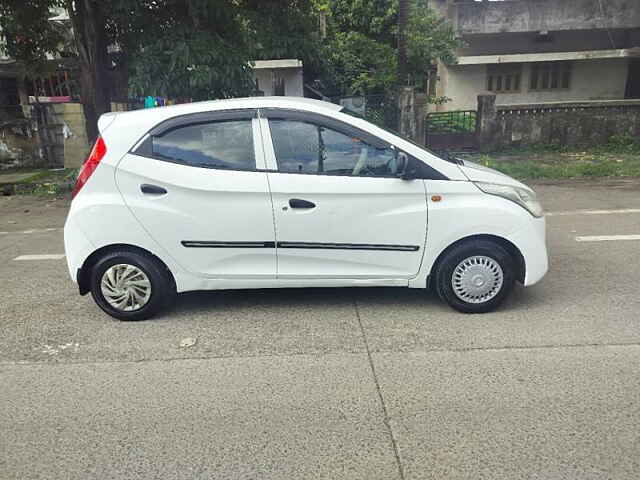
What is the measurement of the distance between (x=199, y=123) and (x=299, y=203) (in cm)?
101

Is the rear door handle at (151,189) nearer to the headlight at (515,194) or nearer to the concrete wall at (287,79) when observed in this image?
the headlight at (515,194)

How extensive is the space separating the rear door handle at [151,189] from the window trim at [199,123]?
0.70 feet

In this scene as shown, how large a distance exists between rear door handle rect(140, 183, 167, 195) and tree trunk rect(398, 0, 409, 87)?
10.5 m

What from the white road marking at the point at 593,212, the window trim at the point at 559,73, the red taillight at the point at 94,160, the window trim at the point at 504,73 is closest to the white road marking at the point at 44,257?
the red taillight at the point at 94,160

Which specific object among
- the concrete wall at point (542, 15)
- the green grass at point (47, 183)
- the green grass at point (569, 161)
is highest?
the concrete wall at point (542, 15)

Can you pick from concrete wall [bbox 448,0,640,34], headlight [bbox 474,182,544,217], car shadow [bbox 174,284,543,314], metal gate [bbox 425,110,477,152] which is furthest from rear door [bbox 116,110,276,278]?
concrete wall [bbox 448,0,640,34]

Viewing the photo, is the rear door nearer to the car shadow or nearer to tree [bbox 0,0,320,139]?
the car shadow

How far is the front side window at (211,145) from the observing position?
13.9ft

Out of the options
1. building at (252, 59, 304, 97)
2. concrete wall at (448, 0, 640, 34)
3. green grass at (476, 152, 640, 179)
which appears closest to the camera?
green grass at (476, 152, 640, 179)

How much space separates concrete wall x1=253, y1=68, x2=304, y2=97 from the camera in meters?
18.5

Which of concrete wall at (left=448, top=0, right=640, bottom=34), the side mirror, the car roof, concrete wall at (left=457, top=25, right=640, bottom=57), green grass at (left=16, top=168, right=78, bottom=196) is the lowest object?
green grass at (left=16, top=168, right=78, bottom=196)

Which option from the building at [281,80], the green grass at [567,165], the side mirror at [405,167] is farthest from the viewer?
the building at [281,80]

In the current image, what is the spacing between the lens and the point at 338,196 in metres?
4.19

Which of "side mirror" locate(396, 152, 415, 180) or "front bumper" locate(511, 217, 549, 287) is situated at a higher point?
"side mirror" locate(396, 152, 415, 180)
